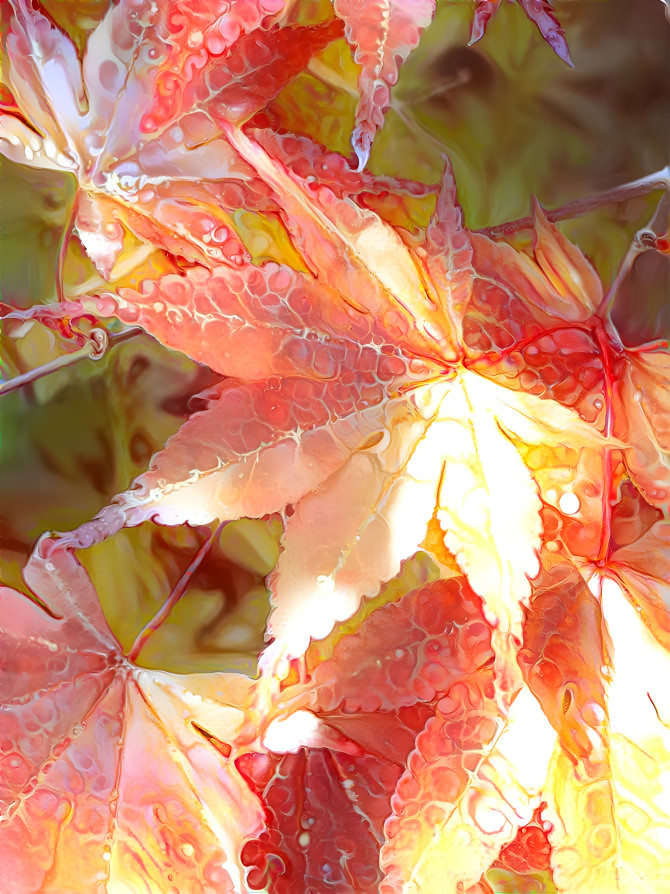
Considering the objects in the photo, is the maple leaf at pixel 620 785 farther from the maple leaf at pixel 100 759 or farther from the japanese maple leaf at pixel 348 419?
the maple leaf at pixel 100 759

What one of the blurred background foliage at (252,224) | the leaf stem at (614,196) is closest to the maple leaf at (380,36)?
the blurred background foliage at (252,224)

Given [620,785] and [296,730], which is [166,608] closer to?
[296,730]

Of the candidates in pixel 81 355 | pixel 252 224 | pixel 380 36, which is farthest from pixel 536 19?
pixel 81 355

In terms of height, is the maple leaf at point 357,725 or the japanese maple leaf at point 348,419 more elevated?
the japanese maple leaf at point 348,419

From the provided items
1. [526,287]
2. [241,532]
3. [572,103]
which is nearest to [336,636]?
[241,532]

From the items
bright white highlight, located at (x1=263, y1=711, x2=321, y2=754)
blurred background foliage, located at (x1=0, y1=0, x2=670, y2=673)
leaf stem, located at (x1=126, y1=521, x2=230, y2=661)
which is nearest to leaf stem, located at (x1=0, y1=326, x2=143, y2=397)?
blurred background foliage, located at (x1=0, y1=0, x2=670, y2=673)

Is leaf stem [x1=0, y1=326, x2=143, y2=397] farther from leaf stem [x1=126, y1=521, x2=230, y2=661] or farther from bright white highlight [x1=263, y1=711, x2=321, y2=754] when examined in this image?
bright white highlight [x1=263, y1=711, x2=321, y2=754]
